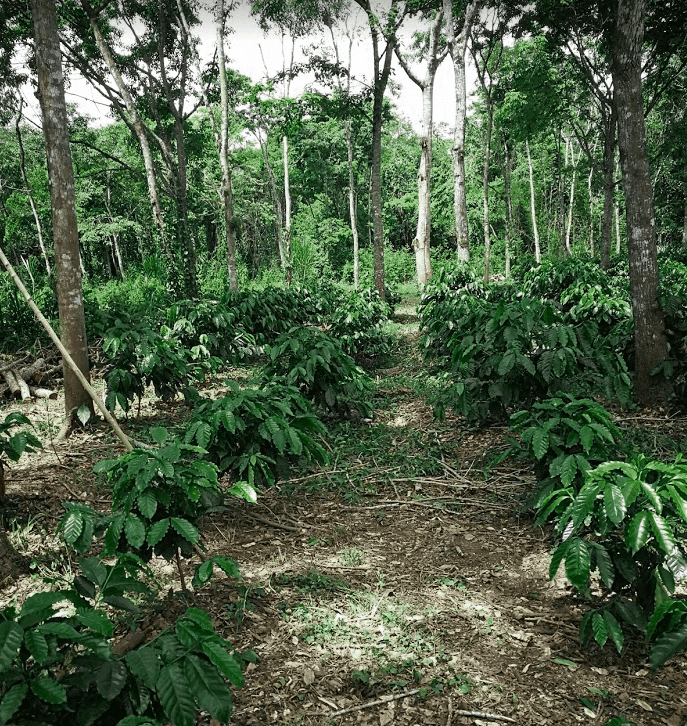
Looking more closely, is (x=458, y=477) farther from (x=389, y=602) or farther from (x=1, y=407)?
(x=1, y=407)

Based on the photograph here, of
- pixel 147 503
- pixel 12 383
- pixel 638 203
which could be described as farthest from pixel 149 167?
pixel 147 503

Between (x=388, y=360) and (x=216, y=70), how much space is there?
10.8 m

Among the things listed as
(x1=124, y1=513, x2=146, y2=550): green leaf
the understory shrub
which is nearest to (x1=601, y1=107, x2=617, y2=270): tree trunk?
the understory shrub

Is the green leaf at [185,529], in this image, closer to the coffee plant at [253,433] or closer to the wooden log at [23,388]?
the coffee plant at [253,433]

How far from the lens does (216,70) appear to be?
15.0 m

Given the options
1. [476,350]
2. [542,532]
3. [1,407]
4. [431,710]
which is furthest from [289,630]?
[1,407]

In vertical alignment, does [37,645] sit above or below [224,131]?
below

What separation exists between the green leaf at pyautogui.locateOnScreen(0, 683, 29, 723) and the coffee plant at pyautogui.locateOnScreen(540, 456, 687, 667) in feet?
6.34

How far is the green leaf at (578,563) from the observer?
220 cm

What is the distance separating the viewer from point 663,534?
6.83ft

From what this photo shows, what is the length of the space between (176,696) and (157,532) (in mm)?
990

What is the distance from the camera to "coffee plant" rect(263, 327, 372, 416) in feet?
17.5

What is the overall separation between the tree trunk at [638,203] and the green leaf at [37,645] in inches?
230

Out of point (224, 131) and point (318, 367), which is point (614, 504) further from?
point (224, 131)
